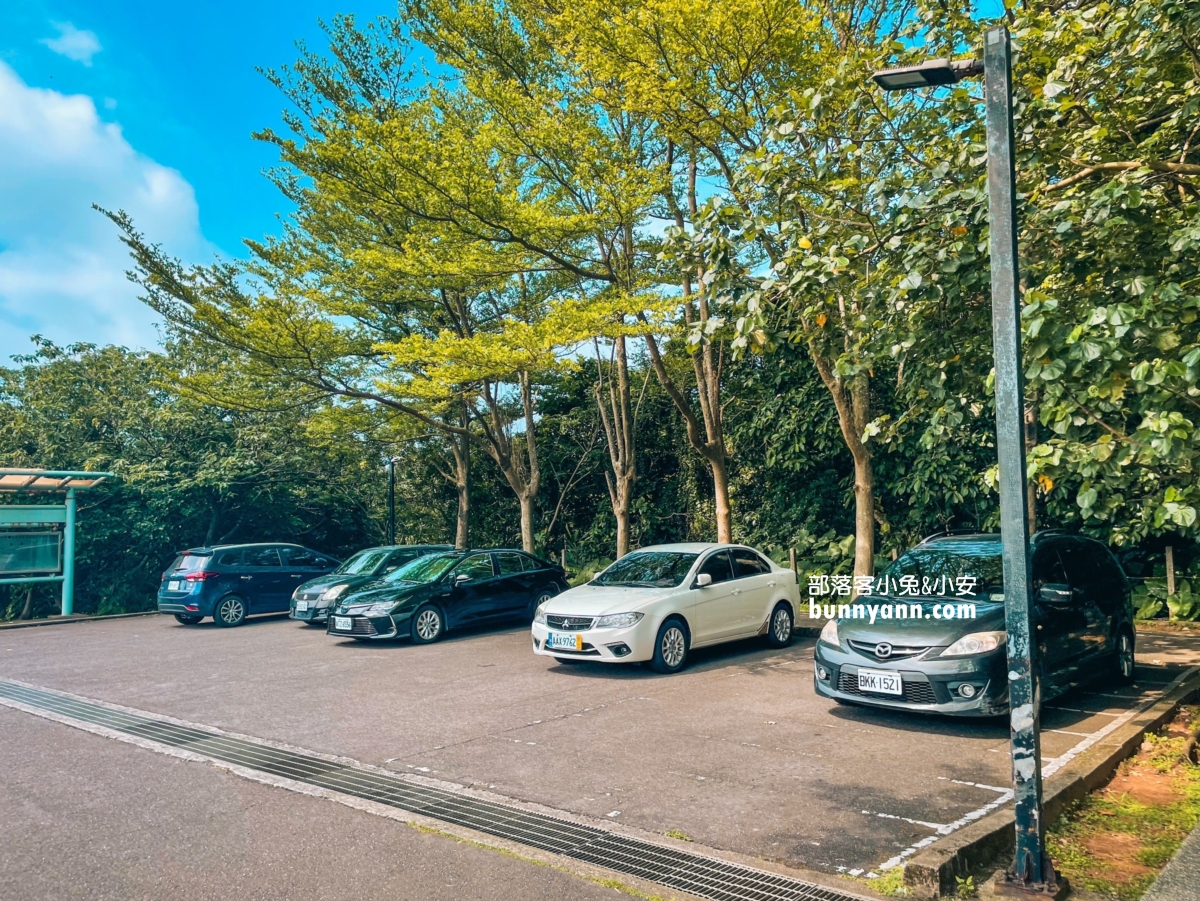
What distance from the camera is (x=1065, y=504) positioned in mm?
14508

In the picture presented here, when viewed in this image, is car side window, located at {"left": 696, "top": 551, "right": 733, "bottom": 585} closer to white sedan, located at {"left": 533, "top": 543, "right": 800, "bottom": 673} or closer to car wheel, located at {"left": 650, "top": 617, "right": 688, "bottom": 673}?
white sedan, located at {"left": 533, "top": 543, "right": 800, "bottom": 673}

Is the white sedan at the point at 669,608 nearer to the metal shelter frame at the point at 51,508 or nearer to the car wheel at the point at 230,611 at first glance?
the car wheel at the point at 230,611

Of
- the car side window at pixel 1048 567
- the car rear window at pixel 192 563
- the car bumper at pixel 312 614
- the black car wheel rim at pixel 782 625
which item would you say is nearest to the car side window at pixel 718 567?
the black car wheel rim at pixel 782 625

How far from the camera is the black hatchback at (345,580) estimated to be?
1598 centimetres

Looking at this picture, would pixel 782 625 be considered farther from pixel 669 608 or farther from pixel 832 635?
pixel 832 635

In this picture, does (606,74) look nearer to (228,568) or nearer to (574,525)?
(228,568)

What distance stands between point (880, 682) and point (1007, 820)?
2.52 meters

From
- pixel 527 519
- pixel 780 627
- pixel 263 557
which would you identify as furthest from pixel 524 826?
pixel 527 519

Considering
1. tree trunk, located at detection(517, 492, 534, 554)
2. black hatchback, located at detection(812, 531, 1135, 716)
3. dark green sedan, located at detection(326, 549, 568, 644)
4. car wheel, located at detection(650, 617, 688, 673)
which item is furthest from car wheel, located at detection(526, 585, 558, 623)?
black hatchback, located at detection(812, 531, 1135, 716)

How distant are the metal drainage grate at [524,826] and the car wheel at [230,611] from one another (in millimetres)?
9562

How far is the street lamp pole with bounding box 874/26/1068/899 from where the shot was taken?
4.21 meters

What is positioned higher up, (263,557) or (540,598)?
(263,557)

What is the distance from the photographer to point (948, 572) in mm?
8234

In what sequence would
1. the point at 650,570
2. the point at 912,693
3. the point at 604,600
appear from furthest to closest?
the point at 650,570
the point at 604,600
the point at 912,693
